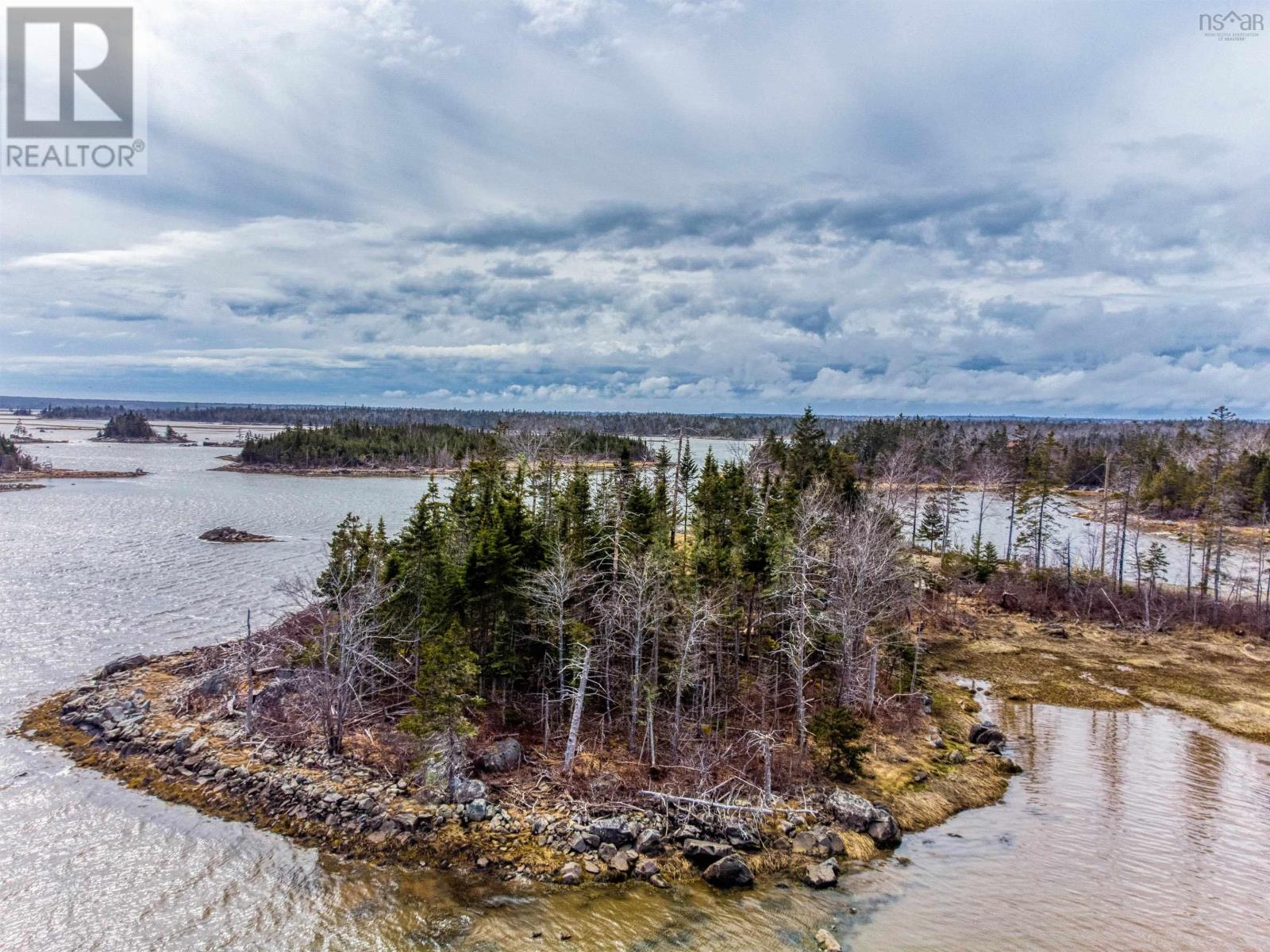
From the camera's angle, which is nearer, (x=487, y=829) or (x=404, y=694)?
(x=487, y=829)

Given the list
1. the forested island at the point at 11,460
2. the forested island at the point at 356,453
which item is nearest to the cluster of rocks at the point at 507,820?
the forested island at the point at 356,453

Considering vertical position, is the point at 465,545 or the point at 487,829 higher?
the point at 465,545

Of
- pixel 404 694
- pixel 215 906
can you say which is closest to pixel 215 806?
pixel 215 906

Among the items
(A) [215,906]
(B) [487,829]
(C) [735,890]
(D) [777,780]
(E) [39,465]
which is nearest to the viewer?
(A) [215,906]

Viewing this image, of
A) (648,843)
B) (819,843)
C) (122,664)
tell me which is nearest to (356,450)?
(122,664)

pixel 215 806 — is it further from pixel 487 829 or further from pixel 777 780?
pixel 777 780

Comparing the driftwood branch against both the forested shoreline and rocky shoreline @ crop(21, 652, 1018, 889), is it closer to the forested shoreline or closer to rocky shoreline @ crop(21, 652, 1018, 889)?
rocky shoreline @ crop(21, 652, 1018, 889)

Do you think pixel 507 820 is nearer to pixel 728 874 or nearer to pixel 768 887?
pixel 728 874
